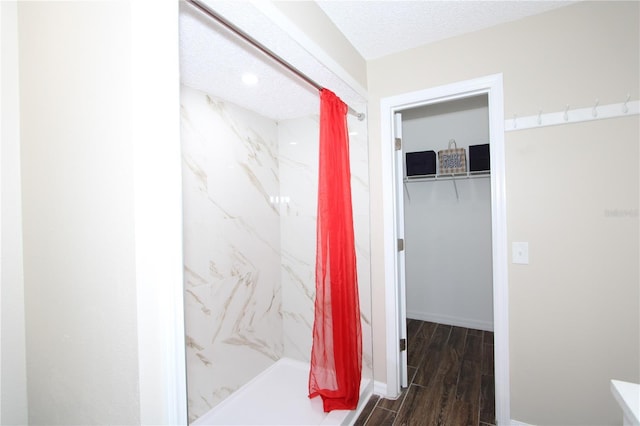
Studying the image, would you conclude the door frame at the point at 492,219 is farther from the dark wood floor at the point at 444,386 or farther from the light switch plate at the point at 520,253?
the dark wood floor at the point at 444,386

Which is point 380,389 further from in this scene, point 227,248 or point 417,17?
point 417,17

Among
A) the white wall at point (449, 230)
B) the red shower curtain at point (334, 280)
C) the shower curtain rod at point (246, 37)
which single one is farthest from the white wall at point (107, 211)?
the white wall at point (449, 230)

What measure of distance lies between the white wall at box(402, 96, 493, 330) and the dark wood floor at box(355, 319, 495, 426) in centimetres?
38

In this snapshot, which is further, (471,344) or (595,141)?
(471,344)

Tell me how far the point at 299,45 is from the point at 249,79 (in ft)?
1.90

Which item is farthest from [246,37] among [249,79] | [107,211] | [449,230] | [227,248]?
[449,230]

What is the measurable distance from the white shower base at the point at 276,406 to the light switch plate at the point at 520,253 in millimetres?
1385

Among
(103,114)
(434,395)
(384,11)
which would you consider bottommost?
(434,395)

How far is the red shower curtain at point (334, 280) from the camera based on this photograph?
183cm

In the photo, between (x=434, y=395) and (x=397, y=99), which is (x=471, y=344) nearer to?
(x=434, y=395)

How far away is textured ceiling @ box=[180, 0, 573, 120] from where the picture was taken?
1.31 metres

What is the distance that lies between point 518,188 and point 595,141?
0.44 metres

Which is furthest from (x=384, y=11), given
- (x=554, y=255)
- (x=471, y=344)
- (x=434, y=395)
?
(x=471, y=344)

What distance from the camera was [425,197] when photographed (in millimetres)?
3549
